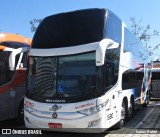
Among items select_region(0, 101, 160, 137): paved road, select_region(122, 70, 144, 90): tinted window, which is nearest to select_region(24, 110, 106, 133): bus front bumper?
select_region(0, 101, 160, 137): paved road

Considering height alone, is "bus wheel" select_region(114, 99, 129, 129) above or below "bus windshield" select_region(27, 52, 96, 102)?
below

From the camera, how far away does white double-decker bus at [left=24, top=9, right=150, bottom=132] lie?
889cm

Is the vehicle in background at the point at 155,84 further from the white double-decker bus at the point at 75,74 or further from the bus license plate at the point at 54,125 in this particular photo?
the bus license plate at the point at 54,125

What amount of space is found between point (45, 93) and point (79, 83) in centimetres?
103

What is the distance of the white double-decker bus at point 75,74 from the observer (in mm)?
8891

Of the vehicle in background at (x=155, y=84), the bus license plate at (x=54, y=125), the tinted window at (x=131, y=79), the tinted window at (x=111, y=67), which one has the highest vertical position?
the tinted window at (x=111, y=67)

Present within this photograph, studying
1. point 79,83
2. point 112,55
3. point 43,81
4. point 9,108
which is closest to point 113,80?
point 112,55

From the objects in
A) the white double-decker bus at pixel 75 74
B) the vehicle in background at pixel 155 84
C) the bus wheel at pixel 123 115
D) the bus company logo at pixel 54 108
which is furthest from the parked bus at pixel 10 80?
the vehicle in background at pixel 155 84

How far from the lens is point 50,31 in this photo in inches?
405

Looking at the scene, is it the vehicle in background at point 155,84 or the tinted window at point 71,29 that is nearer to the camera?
the tinted window at point 71,29

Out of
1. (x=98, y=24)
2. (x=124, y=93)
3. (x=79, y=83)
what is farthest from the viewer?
(x=124, y=93)

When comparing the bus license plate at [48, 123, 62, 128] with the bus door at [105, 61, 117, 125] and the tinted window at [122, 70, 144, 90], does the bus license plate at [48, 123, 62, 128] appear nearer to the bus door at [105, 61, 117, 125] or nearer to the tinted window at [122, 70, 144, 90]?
the bus door at [105, 61, 117, 125]

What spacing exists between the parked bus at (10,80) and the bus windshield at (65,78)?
203 centimetres

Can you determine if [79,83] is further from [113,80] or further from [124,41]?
[124,41]
